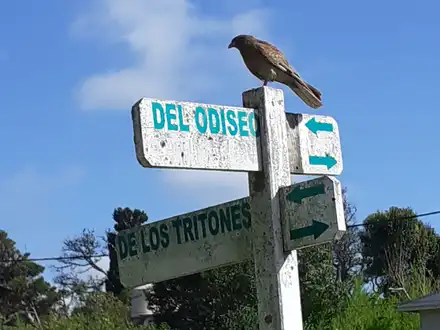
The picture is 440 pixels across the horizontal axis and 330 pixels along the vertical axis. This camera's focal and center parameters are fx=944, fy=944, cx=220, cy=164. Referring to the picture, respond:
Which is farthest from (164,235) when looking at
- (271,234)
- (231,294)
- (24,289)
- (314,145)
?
(24,289)

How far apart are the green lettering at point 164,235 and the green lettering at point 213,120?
0.53 m

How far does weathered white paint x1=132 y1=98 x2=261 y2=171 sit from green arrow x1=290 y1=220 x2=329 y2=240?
1.09ft

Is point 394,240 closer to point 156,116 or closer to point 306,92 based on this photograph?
point 306,92

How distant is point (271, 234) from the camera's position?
395 cm

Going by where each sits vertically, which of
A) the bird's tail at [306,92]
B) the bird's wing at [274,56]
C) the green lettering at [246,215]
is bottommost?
the green lettering at [246,215]

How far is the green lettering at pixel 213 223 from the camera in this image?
412 cm

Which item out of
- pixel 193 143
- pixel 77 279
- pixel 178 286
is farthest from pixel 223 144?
pixel 77 279

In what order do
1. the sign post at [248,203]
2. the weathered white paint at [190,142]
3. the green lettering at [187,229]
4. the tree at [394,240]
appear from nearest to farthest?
the weathered white paint at [190,142] < the sign post at [248,203] < the green lettering at [187,229] < the tree at [394,240]

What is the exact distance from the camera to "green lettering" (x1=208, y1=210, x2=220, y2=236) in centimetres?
412

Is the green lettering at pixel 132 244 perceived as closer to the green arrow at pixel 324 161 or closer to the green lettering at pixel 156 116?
the green lettering at pixel 156 116

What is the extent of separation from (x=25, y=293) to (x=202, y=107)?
3759cm

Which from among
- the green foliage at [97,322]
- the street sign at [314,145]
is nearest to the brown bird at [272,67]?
the street sign at [314,145]

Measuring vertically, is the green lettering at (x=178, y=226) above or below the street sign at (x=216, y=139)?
below

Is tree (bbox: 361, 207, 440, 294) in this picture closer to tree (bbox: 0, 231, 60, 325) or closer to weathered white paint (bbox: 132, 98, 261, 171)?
tree (bbox: 0, 231, 60, 325)
